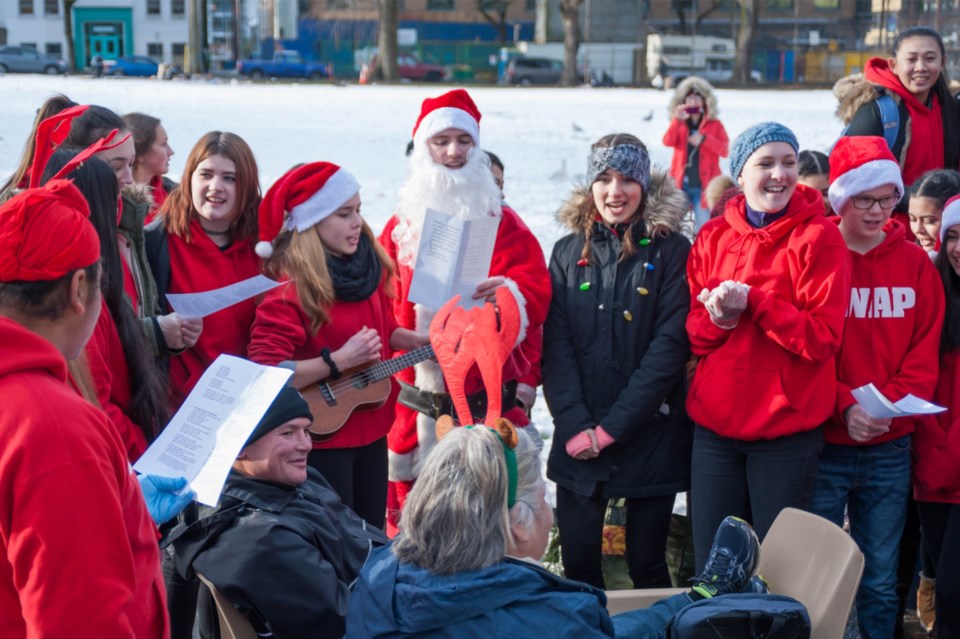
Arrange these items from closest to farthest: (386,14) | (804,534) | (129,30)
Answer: (804,534) → (386,14) → (129,30)

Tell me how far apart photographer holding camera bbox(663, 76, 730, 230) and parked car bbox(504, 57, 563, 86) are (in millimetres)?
39363

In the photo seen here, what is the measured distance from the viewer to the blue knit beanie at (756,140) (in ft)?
12.5

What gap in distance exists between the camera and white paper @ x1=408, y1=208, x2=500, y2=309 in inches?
163

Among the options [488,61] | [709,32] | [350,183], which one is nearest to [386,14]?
[488,61]

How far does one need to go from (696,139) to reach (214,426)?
874 cm

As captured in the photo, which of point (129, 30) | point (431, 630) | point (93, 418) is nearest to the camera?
point (93, 418)

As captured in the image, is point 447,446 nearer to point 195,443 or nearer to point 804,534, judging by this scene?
point 195,443

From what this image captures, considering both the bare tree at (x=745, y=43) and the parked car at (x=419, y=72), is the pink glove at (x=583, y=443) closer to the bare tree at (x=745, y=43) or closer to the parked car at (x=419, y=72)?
the bare tree at (x=745, y=43)

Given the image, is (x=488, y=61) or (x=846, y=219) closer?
(x=846, y=219)

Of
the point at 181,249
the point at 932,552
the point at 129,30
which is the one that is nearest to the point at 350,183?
the point at 181,249

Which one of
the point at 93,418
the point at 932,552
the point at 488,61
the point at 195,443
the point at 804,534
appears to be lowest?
the point at 932,552

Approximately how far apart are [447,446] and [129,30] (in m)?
66.8

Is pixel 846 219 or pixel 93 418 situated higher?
pixel 846 219

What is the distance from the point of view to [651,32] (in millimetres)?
59188
